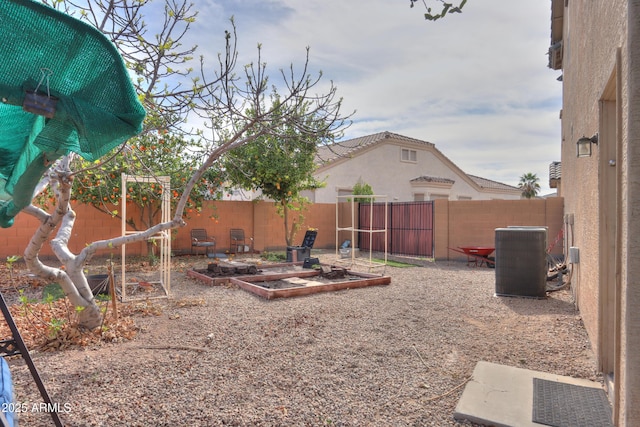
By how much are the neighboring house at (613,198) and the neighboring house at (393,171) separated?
14.3 metres

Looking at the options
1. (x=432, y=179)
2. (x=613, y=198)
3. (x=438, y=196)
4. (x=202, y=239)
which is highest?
(x=432, y=179)

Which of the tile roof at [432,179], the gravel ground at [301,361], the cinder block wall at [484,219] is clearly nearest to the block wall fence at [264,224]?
the cinder block wall at [484,219]


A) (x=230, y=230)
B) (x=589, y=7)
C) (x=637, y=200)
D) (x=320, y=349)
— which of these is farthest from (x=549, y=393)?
(x=230, y=230)

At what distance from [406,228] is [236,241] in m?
6.30

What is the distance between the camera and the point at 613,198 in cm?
358

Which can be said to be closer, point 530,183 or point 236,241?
point 236,241

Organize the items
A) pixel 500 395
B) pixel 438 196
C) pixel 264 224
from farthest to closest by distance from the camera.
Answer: pixel 438 196, pixel 264 224, pixel 500 395

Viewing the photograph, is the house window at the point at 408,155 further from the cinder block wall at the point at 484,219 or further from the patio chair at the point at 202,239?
the patio chair at the point at 202,239

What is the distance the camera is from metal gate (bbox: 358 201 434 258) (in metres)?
13.8

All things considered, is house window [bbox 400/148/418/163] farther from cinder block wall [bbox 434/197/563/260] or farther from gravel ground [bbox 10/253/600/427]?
gravel ground [bbox 10/253/600/427]

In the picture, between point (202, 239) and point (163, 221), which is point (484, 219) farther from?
point (163, 221)

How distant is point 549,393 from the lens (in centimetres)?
323

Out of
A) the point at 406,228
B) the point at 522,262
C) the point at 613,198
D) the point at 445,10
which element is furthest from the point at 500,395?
the point at 406,228

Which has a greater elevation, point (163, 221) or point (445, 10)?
point (445, 10)
